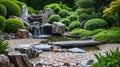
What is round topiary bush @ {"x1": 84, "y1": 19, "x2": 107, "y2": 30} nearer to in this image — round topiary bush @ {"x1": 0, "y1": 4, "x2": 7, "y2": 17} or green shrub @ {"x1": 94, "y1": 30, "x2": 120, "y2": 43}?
green shrub @ {"x1": 94, "y1": 30, "x2": 120, "y2": 43}

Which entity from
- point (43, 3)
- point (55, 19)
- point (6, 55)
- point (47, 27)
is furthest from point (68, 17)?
point (6, 55)

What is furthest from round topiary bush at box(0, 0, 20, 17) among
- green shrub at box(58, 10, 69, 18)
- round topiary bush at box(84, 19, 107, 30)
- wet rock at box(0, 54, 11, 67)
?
wet rock at box(0, 54, 11, 67)

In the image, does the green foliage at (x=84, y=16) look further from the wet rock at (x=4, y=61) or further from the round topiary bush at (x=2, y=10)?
the wet rock at (x=4, y=61)

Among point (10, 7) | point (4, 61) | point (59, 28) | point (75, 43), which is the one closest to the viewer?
point (4, 61)

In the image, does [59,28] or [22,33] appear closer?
[22,33]

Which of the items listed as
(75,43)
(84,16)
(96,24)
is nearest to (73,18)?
(84,16)

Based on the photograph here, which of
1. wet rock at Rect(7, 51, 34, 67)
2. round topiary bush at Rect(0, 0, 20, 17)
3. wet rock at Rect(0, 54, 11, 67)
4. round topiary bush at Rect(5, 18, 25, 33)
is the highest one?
wet rock at Rect(0, 54, 11, 67)

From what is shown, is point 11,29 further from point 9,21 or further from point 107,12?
point 107,12

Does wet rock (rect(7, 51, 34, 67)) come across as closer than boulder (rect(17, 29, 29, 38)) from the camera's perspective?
Yes

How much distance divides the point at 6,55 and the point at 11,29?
10.5 metres

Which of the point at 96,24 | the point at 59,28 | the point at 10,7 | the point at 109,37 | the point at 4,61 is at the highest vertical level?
the point at 4,61

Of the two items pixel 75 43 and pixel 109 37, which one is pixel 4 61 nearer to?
pixel 75 43

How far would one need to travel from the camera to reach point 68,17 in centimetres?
2122

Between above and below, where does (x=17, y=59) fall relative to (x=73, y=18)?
above
